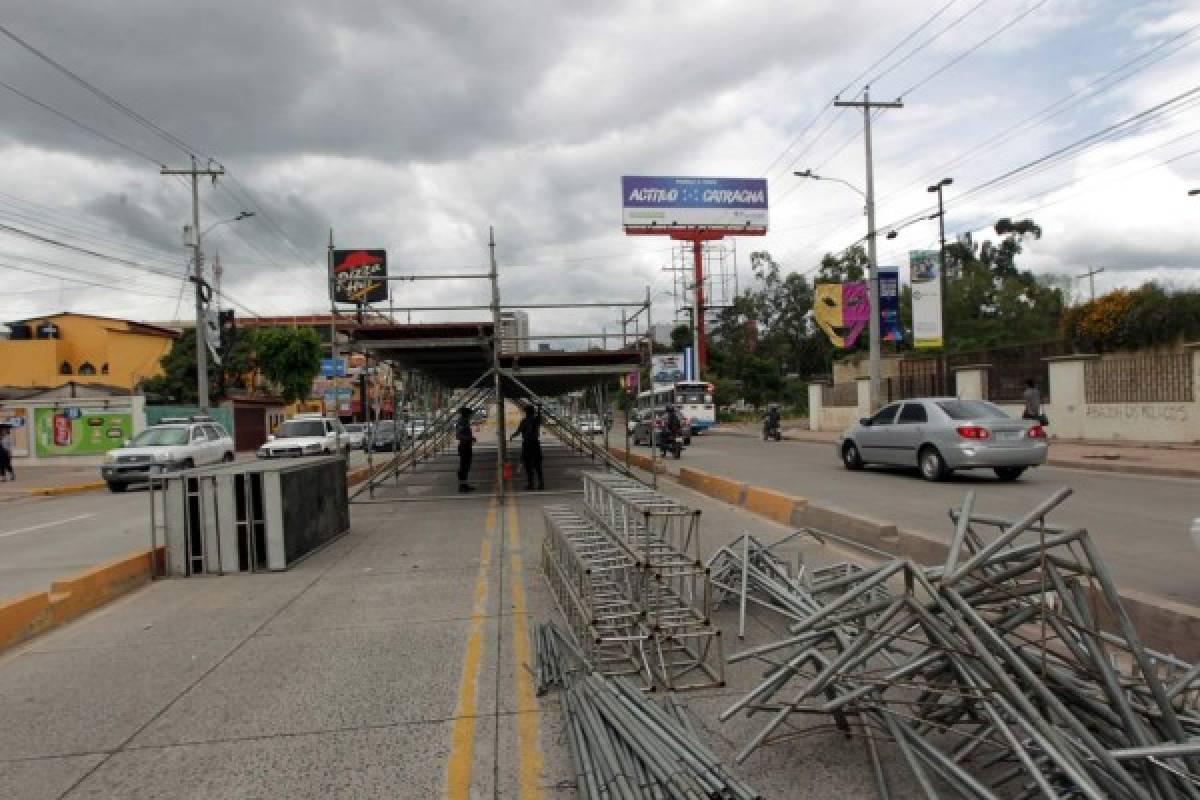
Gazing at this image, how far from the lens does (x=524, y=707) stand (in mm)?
4836

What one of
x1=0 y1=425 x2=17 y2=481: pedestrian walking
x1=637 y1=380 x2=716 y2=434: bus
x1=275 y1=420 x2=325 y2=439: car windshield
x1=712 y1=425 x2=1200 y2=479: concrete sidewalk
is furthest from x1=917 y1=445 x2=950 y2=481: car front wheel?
x1=637 y1=380 x2=716 y2=434: bus

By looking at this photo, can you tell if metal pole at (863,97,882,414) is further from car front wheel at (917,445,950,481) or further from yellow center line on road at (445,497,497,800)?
yellow center line on road at (445,497,497,800)

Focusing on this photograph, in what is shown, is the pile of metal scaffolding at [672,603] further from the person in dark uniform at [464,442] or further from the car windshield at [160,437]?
the car windshield at [160,437]

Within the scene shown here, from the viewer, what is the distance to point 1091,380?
24.0 metres

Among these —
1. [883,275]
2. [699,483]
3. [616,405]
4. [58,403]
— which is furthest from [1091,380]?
[616,405]

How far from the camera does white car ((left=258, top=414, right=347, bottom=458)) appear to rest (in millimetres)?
27953

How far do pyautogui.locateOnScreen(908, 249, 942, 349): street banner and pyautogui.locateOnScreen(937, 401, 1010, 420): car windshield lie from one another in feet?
51.2

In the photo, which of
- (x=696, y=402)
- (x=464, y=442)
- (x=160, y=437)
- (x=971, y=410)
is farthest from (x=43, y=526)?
(x=696, y=402)

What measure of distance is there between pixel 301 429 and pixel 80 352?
31.5 metres

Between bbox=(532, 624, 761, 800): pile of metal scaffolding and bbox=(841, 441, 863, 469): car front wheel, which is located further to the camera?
bbox=(841, 441, 863, 469): car front wheel

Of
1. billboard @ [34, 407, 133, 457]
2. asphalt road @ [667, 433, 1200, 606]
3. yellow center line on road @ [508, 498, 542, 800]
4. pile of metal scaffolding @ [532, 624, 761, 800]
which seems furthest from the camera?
billboard @ [34, 407, 133, 457]

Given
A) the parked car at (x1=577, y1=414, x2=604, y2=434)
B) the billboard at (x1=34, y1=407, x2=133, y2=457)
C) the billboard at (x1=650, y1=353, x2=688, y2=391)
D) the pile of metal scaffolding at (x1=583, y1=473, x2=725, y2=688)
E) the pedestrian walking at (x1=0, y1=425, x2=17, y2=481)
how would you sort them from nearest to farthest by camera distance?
the pile of metal scaffolding at (x1=583, y1=473, x2=725, y2=688), the parked car at (x1=577, y1=414, x2=604, y2=434), the pedestrian walking at (x1=0, y1=425, x2=17, y2=481), the billboard at (x1=34, y1=407, x2=133, y2=457), the billboard at (x1=650, y1=353, x2=688, y2=391)

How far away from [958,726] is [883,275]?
97.0 ft

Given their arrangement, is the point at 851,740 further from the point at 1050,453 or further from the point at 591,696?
the point at 1050,453
